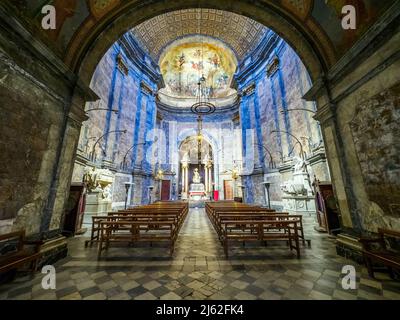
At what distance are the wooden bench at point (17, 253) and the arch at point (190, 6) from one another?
11.1 ft

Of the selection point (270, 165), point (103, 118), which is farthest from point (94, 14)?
point (270, 165)

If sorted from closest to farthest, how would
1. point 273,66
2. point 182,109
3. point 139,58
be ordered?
1. point 273,66
2. point 139,58
3. point 182,109

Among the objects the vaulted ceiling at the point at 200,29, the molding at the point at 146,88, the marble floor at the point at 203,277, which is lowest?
the marble floor at the point at 203,277

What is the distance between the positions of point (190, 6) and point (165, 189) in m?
16.8

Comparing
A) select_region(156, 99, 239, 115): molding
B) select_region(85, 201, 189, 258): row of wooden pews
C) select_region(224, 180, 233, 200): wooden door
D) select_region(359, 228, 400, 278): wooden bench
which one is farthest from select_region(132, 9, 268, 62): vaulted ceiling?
select_region(359, 228, 400, 278): wooden bench

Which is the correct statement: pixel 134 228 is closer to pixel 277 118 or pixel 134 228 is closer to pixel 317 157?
pixel 317 157

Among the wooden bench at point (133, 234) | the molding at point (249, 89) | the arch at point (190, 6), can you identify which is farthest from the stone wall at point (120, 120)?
the molding at point (249, 89)

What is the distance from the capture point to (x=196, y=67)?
20594 mm

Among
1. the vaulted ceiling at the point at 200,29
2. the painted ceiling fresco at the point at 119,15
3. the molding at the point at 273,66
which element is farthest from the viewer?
the vaulted ceiling at the point at 200,29

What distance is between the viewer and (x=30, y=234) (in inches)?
116

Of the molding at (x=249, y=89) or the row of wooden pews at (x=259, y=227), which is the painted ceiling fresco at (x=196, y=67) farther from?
the row of wooden pews at (x=259, y=227)

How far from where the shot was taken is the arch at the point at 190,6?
3912mm

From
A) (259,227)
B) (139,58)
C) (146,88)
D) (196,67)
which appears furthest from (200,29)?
(259,227)
